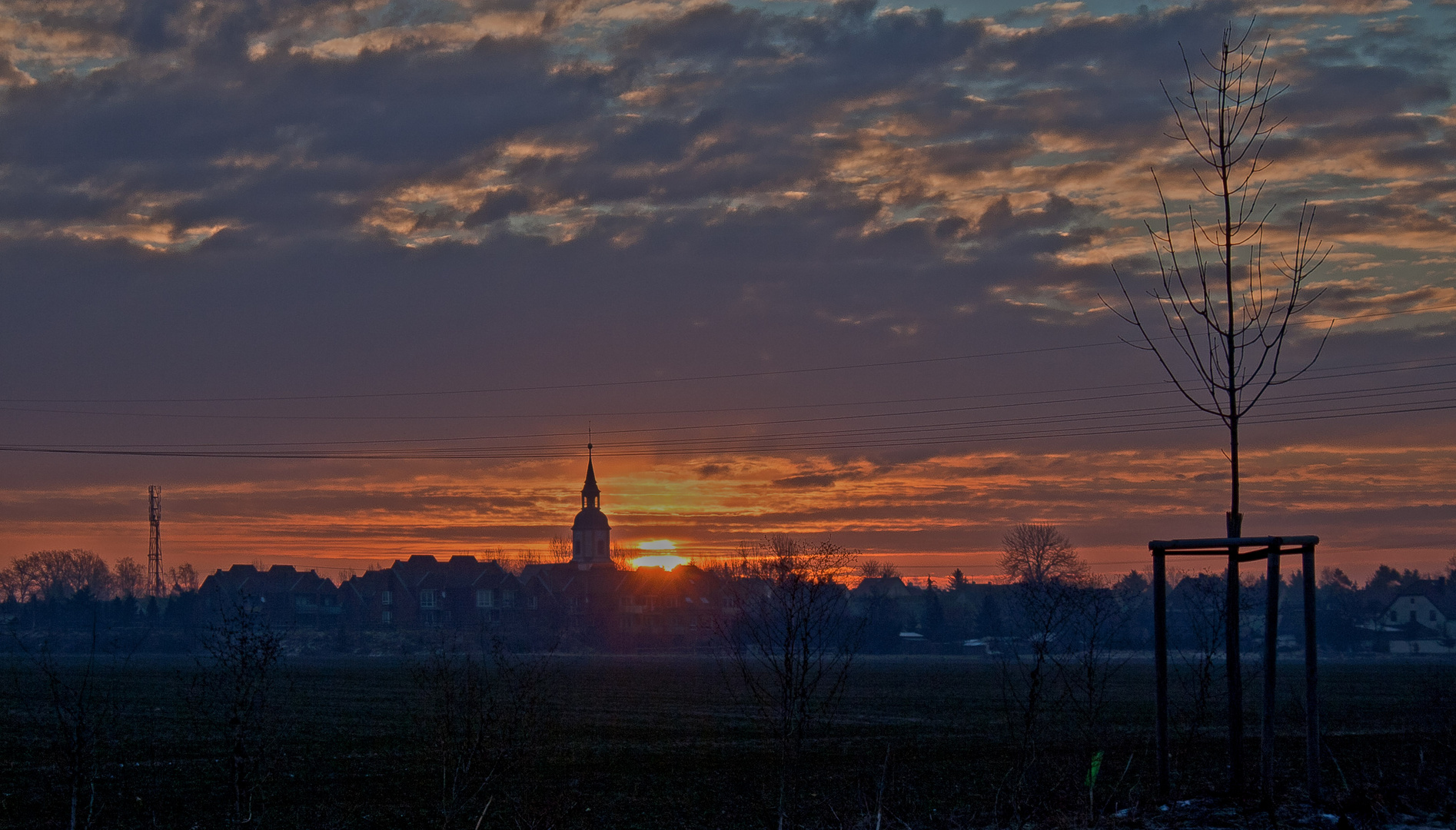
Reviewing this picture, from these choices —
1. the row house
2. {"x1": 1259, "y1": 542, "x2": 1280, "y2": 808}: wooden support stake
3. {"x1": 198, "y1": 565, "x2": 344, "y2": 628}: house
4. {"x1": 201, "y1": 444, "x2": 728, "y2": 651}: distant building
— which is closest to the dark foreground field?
{"x1": 1259, "y1": 542, "x2": 1280, "y2": 808}: wooden support stake

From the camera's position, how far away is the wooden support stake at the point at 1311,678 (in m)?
10.0

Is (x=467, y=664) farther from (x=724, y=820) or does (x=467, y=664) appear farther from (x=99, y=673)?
(x=99, y=673)

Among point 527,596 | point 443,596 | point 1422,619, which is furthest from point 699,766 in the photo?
point 1422,619

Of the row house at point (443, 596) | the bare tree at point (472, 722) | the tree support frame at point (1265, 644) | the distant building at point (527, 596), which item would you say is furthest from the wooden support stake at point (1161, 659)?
the row house at point (443, 596)

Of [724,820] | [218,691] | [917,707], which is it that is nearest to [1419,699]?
[917,707]

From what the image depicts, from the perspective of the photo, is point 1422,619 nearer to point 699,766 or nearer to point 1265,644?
point 699,766

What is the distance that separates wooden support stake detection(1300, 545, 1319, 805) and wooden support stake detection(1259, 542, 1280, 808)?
0.87 ft

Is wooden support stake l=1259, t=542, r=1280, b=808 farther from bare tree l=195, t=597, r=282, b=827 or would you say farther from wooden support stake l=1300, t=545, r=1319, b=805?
bare tree l=195, t=597, r=282, b=827

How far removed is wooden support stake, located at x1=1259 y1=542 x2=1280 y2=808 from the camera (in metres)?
10.1

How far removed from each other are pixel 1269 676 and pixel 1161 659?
0.96 metres

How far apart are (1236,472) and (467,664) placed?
967 centimetres

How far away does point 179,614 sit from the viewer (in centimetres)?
12581

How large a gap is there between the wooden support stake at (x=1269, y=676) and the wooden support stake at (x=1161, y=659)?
2.90ft

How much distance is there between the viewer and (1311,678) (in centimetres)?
1020
